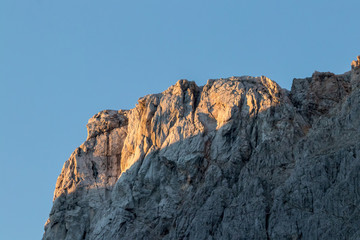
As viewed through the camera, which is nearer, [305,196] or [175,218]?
[305,196]

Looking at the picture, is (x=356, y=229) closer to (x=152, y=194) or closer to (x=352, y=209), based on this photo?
(x=352, y=209)

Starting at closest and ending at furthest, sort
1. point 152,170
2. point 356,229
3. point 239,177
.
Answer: point 356,229 → point 239,177 → point 152,170

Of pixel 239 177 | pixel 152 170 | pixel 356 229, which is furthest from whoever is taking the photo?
pixel 152 170

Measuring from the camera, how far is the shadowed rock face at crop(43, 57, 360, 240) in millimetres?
79750

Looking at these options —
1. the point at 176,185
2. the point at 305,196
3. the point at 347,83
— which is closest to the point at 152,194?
the point at 176,185

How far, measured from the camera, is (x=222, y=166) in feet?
298

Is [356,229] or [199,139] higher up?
[199,139]

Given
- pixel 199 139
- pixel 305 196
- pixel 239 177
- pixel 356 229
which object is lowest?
pixel 356 229

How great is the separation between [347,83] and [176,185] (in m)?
23.3

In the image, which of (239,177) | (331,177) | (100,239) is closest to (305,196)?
(331,177)

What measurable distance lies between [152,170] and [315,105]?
19475 mm

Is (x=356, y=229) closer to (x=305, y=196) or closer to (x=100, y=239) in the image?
(x=305, y=196)

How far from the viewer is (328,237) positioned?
246 ft

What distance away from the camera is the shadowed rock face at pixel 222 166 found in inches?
3140
